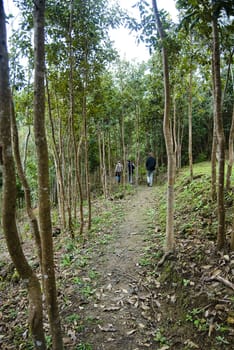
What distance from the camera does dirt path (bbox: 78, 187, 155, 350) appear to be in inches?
129

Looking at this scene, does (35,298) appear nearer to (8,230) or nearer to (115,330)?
(8,230)

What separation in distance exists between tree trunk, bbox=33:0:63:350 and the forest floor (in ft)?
2.98

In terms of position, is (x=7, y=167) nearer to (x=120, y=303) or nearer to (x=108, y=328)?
(x=108, y=328)

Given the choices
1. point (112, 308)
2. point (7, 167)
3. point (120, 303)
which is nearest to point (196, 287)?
point (120, 303)

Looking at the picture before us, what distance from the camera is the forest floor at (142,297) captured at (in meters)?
3.17

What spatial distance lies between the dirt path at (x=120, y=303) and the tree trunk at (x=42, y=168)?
791mm

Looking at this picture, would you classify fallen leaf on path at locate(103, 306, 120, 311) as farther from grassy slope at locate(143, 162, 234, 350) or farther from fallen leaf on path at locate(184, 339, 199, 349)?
fallen leaf on path at locate(184, 339, 199, 349)

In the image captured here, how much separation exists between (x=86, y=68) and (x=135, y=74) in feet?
22.4

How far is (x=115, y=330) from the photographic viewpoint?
3.42 m

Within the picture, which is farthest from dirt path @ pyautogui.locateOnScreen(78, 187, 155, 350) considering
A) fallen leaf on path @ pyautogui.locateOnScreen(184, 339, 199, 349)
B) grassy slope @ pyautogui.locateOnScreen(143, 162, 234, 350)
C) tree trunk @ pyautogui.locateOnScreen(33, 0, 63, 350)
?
tree trunk @ pyautogui.locateOnScreen(33, 0, 63, 350)

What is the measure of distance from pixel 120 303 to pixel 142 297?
1.21 feet

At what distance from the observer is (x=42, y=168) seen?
2.69 metres

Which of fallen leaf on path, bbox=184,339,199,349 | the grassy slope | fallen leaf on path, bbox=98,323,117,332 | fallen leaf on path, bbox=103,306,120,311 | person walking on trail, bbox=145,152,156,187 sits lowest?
fallen leaf on path, bbox=98,323,117,332

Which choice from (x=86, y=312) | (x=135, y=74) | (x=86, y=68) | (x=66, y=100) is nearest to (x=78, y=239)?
(x=86, y=312)
